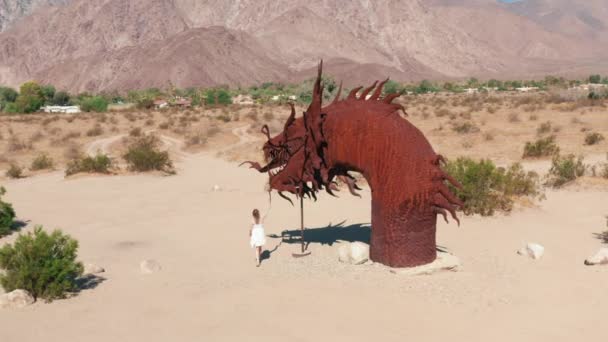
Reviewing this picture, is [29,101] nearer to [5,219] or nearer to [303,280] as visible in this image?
[5,219]

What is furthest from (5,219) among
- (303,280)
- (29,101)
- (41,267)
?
(29,101)

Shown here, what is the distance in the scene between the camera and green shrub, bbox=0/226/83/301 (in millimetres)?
8352

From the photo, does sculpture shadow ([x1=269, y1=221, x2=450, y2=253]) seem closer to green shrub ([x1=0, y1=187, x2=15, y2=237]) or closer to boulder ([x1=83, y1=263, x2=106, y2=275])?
boulder ([x1=83, y1=263, x2=106, y2=275])

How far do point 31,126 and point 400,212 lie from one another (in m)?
43.6

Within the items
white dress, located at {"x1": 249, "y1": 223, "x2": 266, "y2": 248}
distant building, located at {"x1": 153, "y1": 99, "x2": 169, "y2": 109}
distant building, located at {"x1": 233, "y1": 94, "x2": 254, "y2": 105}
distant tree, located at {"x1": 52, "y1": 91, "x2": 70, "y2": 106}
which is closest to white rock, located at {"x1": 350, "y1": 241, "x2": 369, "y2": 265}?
white dress, located at {"x1": 249, "y1": 223, "x2": 266, "y2": 248}

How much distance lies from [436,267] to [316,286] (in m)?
1.96

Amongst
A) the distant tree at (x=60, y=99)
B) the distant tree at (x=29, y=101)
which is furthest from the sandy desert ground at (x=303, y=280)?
the distant tree at (x=60, y=99)

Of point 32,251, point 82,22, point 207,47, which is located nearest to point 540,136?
point 32,251

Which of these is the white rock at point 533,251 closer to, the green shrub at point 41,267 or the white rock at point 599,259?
the white rock at point 599,259

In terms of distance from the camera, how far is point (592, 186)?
610 inches

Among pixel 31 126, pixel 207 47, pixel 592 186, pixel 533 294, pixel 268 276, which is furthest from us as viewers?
pixel 207 47

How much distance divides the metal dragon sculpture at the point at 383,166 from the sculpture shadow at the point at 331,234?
2.01 meters

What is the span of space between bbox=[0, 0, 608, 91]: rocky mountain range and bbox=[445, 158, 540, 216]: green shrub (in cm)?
9862

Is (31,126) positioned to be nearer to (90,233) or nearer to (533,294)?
(90,233)
